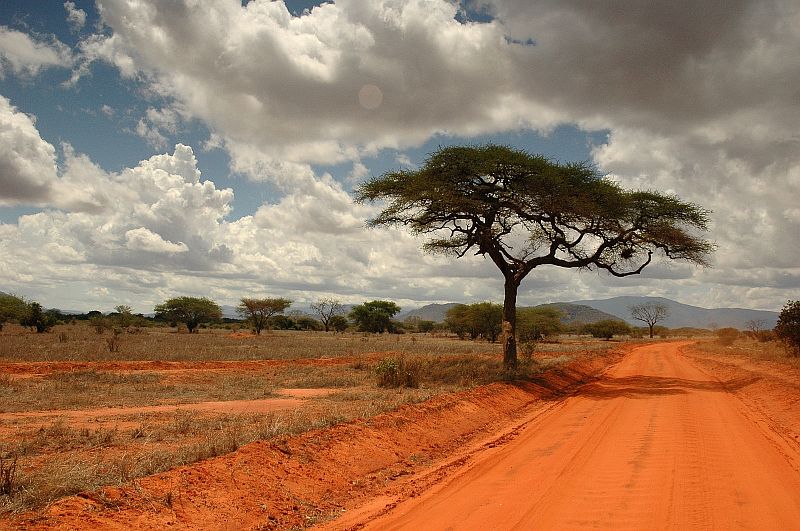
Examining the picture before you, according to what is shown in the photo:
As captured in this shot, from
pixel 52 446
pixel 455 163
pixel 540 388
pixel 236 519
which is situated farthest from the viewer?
pixel 455 163

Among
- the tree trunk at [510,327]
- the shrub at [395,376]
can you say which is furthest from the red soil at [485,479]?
the tree trunk at [510,327]

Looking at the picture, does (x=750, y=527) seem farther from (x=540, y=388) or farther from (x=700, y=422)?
(x=540, y=388)

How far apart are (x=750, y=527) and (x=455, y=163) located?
649 inches

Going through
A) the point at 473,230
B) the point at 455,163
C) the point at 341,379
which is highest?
the point at 455,163

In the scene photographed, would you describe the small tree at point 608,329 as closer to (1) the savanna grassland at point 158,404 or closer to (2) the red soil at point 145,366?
(1) the savanna grassland at point 158,404

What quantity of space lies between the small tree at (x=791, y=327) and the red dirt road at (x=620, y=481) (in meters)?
22.9

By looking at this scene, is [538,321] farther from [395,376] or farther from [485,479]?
[485,479]

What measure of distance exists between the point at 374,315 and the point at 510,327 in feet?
230

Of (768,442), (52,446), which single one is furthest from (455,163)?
(52,446)

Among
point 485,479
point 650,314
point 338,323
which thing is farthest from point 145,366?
point 650,314

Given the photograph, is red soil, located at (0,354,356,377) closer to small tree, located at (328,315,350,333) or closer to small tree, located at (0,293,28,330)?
small tree, located at (0,293,28,330)

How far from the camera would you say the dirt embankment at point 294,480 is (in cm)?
582

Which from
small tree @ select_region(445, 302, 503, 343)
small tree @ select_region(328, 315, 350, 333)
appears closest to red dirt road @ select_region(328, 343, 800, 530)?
small tree @ select_region(445, 302, 503, 343)

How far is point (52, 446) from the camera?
943 cm
